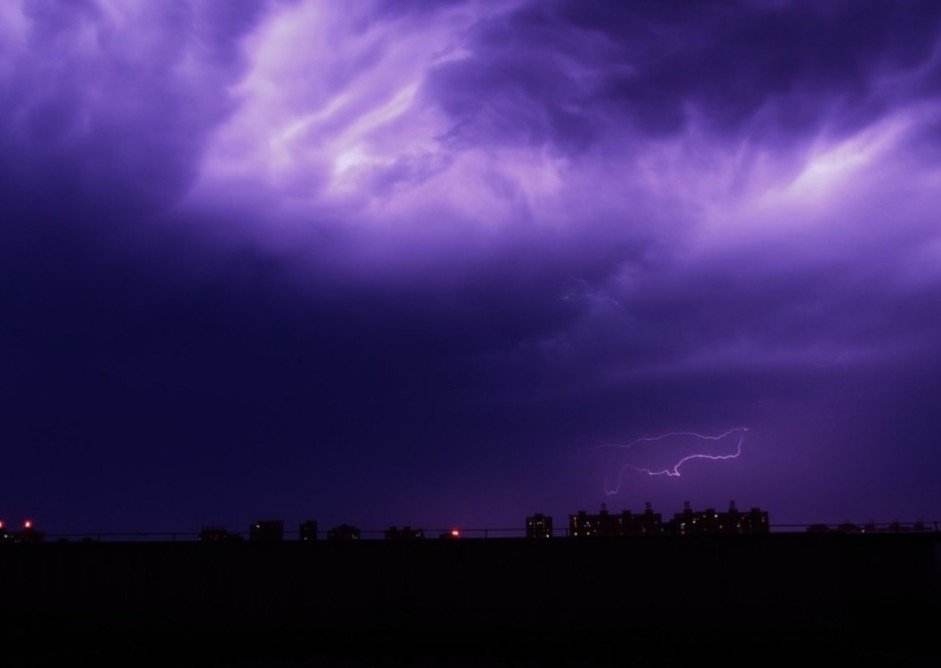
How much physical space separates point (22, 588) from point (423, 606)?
1127cm

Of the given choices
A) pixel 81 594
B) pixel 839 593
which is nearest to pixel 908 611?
pixel 839 593

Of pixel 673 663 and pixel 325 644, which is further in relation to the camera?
pixel 325 644

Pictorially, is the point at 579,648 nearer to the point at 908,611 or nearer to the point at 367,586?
the point at 367,586

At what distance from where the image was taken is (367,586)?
27172mm

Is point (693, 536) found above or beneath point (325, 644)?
above

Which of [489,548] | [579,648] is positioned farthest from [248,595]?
[579,648]

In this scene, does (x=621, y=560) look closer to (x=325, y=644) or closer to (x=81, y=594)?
(x=325, y=644)

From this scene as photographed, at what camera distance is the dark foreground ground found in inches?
1051

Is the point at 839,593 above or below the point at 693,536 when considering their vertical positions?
below

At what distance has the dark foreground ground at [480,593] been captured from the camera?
26688 mm

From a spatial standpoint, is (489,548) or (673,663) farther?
(489,548)

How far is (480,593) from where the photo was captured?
27.1 metres

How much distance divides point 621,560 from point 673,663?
3.51 m

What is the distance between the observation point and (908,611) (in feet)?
88.5
